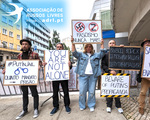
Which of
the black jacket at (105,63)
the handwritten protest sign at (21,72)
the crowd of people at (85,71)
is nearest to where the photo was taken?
the handwritten protest sign at (21,72)

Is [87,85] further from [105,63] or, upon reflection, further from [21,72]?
[21,72]

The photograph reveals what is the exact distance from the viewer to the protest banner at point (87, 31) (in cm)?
273

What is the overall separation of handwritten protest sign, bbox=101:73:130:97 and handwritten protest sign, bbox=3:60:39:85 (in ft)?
6.15

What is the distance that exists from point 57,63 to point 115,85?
175 centimetres

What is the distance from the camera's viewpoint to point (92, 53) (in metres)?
2.86

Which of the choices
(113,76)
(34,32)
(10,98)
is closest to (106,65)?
(113,76)

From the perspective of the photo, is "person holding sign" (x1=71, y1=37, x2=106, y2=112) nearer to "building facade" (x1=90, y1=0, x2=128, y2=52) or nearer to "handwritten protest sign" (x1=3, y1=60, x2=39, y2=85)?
"handwritten protest sign" (x1=3, y1=60, x2=39, y2=85)

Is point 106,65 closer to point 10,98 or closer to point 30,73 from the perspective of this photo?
point 30,73

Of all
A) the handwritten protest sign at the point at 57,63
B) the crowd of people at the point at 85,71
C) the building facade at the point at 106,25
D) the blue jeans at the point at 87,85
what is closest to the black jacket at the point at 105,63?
the crowd of people at the point at 85,71

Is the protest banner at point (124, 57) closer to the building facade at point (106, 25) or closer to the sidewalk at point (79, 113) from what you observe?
the sidewalk at point (79, 113)

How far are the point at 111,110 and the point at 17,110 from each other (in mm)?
2983

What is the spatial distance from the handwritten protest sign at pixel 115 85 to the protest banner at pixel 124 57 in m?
0.26

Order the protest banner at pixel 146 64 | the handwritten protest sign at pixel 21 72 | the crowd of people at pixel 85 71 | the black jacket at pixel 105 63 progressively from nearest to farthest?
the protest banner at pixel 146 64 < the handwritten protest sign at pixel 21 72 < the crowd of people at pixel 85 71 < the black jacket at pixel 105 63

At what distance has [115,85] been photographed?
267 cm
